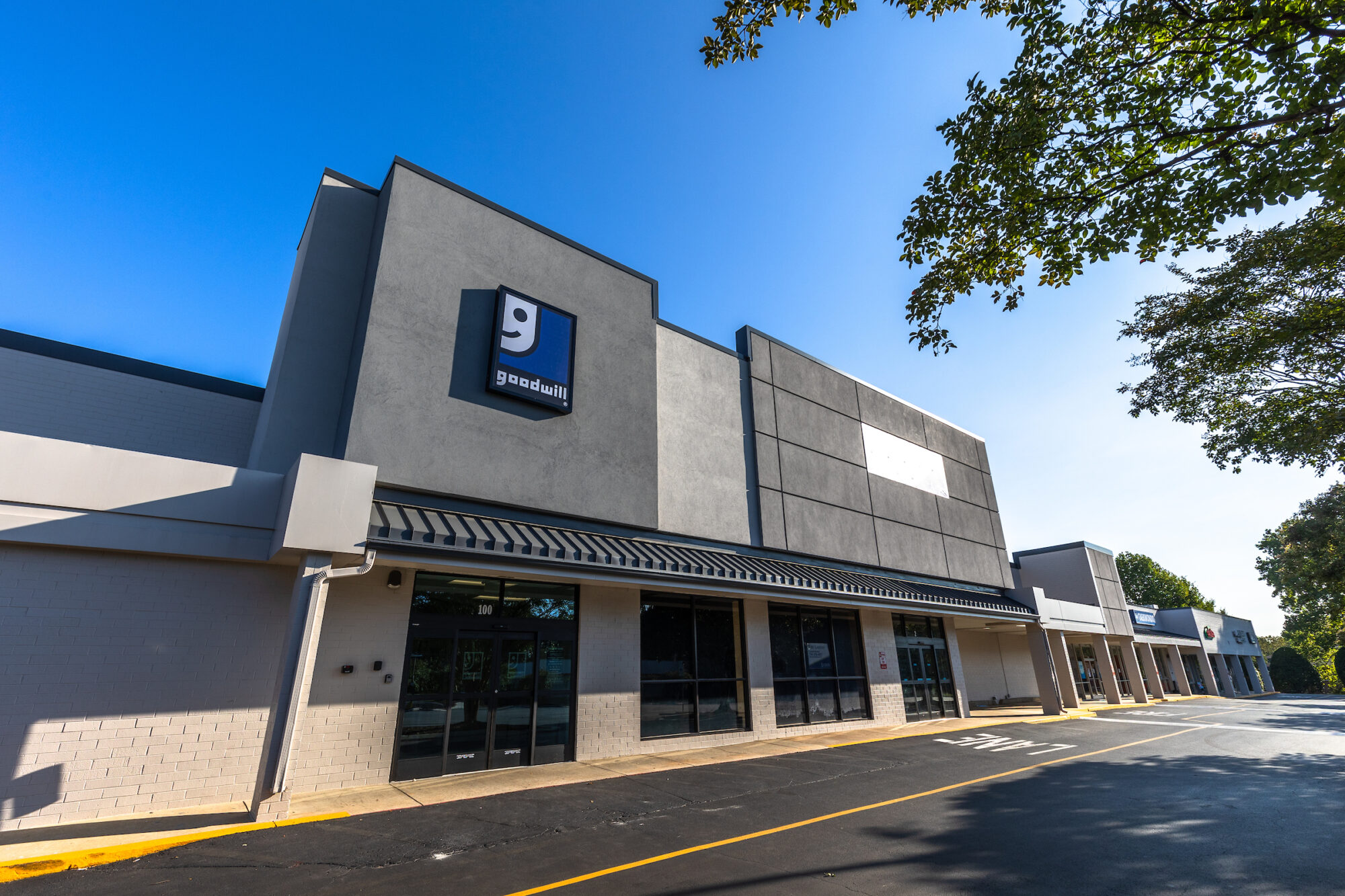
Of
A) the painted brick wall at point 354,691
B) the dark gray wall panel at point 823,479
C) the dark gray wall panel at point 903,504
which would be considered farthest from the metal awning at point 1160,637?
the painted brick wall at point 354,691

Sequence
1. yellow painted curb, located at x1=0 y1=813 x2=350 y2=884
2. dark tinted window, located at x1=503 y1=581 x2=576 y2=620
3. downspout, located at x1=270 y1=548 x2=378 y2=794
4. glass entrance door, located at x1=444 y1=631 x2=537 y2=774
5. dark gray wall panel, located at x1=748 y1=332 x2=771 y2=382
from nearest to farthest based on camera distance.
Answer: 1. yellow painted curb, located at x1=0 y1=813 x2=350 y2=884
2. downspout, located at x1=270 y1=548 x2=378 y2=794
3. glass entrance door, located at x1=444 y1=631 x2=537 y2=774
4. dark tinted window, located at x1=503 y1=581 x2=576 y2=620
5. dark gray wall panel, located at x1=748 y1=332 x2=771 y2=382

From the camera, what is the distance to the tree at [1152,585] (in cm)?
7244

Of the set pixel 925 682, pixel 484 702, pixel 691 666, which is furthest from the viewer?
pixel 925 682

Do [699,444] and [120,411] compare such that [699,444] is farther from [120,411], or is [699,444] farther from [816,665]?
[120,411]

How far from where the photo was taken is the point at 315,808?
26.5ft

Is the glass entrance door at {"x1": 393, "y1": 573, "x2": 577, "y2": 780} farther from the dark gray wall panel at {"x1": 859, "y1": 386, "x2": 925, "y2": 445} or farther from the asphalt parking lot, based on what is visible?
the dark gray wall panel at {"x1": 859, "y1": 386, "x2": 925, "y2": 445}

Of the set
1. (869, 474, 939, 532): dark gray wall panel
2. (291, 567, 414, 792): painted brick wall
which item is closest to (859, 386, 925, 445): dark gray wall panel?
(869, 474, 939, 532): dark gray wall panel

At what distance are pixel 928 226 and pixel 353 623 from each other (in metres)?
10.8

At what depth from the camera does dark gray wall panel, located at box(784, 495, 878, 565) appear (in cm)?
1734

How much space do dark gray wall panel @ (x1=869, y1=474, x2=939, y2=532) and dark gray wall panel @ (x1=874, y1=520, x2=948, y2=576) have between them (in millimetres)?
287

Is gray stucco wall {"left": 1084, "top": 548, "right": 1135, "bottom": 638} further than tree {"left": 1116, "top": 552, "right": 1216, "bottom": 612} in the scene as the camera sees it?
No

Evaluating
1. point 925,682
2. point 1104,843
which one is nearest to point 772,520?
point 925,682

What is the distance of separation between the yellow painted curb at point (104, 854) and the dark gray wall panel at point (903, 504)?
17.9 metres

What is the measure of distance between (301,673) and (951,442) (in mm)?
24337
